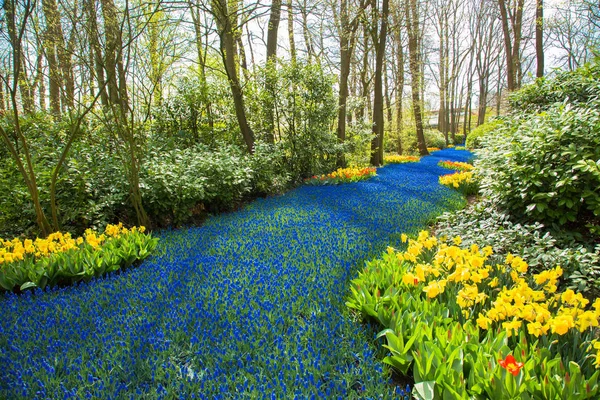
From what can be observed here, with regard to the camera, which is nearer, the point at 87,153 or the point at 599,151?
the point at 599,151

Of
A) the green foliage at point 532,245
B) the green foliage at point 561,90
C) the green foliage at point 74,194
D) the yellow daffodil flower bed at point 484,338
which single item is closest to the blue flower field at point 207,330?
the yellow daffodil flower bed at point 484,338

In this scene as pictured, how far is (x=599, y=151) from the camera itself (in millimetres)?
3436

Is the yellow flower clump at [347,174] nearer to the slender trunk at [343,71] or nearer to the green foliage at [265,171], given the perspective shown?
the slender trunk at [343,71]

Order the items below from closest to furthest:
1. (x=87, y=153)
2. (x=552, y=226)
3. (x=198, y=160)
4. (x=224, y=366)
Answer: (x=224, y=366) < (x=552, y=226) < (x=87, y=153) < (x=198, y=160)

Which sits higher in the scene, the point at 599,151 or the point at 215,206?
the point at 599,151

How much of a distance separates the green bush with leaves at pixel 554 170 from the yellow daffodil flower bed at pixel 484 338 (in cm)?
151

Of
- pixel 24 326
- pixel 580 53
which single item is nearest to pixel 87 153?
pixel 24 326

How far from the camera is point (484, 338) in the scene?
6.16 ft

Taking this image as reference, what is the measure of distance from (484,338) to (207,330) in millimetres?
1660

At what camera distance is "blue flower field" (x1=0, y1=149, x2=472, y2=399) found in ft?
5.85

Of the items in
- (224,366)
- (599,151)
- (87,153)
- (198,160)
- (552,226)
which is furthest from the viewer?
(198,160)

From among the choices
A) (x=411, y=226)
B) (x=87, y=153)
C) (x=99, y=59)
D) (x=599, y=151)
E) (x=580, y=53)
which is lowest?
(x=411, y=226)

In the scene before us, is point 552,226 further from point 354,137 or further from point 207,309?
point 354,137

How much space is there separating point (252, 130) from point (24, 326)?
7570 mm
